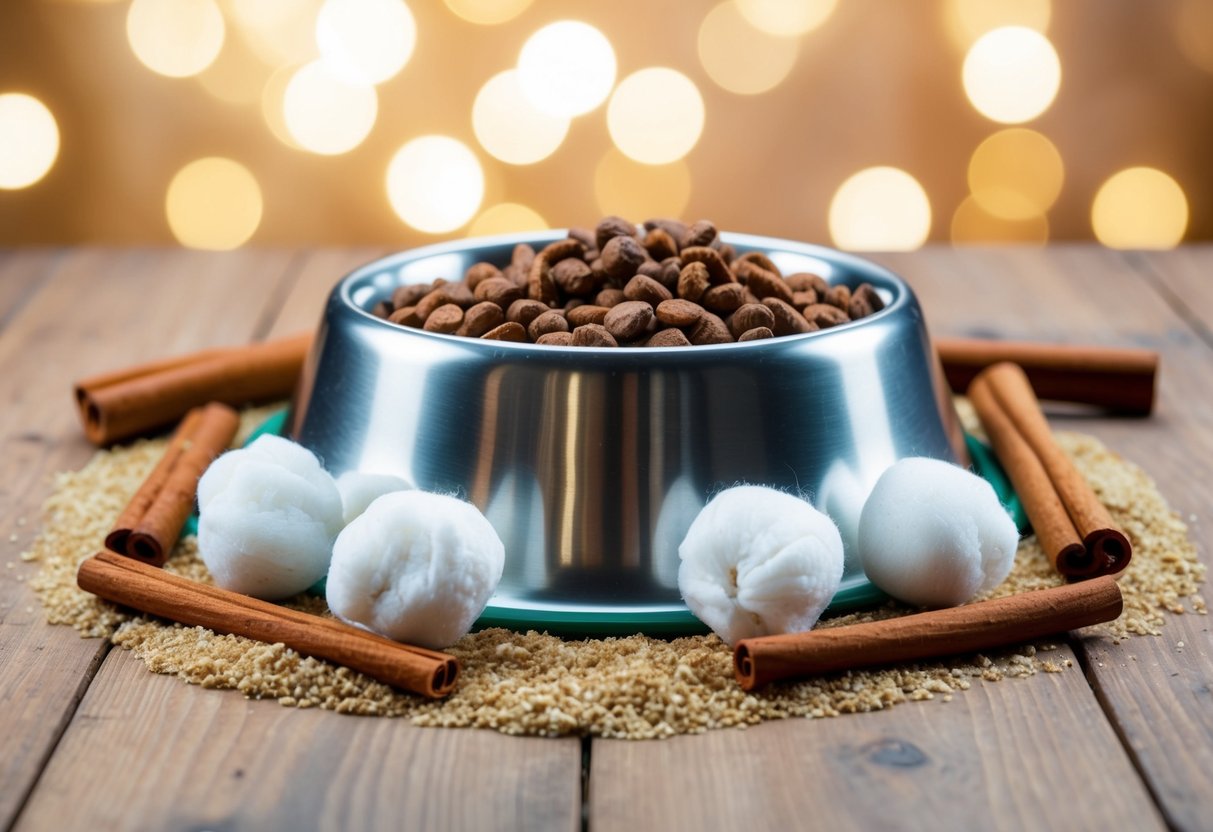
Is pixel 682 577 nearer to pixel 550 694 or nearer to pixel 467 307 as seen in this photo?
pixel 550 694

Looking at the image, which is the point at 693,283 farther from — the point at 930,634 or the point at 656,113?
the point at 656,113

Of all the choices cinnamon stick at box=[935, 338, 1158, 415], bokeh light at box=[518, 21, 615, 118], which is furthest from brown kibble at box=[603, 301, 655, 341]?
bokeh light at box=[518, 21, 615, 118]

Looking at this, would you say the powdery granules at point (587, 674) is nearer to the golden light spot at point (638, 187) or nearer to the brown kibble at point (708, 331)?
the brown kibble at point (708, 331)

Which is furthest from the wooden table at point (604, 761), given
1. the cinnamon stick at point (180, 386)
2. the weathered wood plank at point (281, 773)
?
the cinnamon stick at point (180, 386)

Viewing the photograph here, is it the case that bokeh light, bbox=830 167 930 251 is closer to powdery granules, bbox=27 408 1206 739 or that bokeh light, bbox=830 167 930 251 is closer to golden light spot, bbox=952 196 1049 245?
golden light spot, bbox=952 196 1049 245

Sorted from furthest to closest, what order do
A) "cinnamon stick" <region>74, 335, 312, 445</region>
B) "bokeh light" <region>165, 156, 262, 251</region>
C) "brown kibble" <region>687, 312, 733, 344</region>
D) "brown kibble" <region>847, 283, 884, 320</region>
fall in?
1. "bokeh light" <region>165, 156, 262, 251</region>
2. "cinnamon stick" <region>74, 335, 312, 445</region>
3. "brown kibble" <region>847, 283, 884, 320</region>
4. "brown kibble" <region>687, 312, 733, 344</region>

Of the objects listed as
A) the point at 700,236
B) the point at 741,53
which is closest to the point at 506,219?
the point at 741,53
